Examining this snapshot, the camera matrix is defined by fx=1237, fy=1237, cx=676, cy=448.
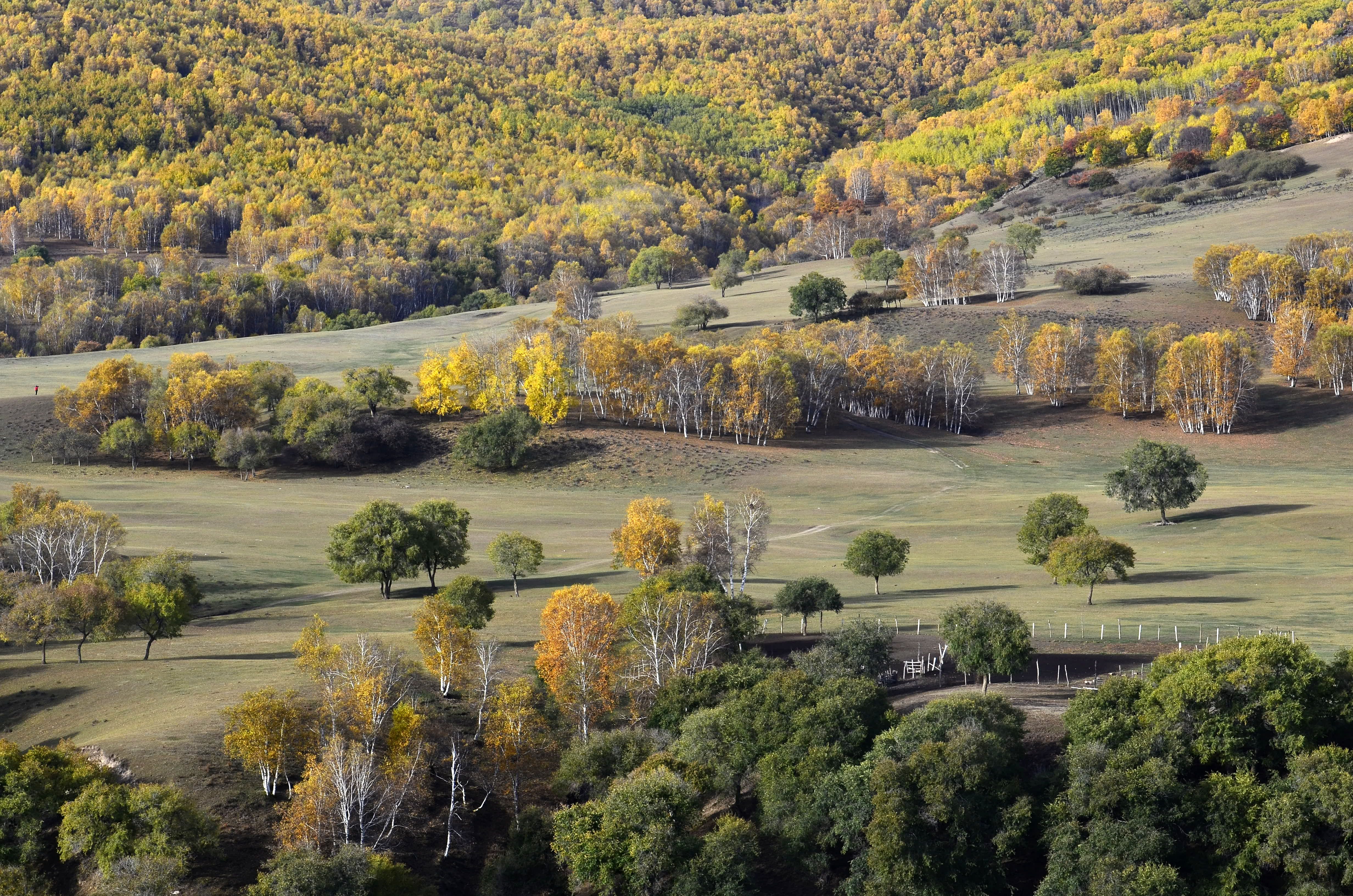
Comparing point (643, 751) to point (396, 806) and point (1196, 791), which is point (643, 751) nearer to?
point (396, 806)

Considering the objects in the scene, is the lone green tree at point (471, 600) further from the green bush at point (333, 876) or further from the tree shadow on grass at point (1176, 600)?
the tree shadow on grass at point (1176, 600)

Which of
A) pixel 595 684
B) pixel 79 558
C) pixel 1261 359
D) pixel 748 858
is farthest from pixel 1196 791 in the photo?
pixel 1261 359

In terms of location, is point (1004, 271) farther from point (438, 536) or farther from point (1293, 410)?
point (438, 536)

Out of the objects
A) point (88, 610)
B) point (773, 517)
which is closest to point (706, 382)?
point (773, 517)

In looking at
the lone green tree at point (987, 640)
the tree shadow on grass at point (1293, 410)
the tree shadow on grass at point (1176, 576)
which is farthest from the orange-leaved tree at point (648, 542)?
the tree shadow on grass at point (1293, 410)

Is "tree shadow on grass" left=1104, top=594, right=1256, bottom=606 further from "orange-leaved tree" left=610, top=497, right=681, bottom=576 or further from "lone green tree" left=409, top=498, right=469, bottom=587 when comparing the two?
"lone green tree" left=409, top=498, right=469, bottom=587

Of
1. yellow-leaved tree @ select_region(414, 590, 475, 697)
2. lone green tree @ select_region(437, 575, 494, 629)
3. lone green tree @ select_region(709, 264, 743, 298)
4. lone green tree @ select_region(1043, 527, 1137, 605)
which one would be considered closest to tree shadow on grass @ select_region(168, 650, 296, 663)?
yellow-leaved tree @ select_region(414, 590, 475, 697)
